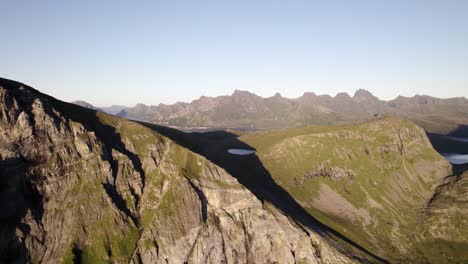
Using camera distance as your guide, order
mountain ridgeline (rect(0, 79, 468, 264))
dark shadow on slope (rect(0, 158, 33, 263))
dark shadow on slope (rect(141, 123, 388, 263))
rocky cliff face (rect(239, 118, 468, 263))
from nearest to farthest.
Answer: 1. dark shadow on slope (rect(0, 158, 33, 263))
2. mountain ridgeline (rect(0, 79, 468, 264))
3. dark shadow on slope (rect(141, 123, 388, 263))
4. rocky cliff face (rect(239, 118, 468, 263))

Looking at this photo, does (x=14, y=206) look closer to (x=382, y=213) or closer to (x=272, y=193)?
(x=272, y=193)

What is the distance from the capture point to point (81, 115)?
125625 mm

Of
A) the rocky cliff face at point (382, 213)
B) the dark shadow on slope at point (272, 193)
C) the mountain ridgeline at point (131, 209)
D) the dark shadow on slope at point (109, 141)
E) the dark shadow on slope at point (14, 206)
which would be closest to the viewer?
the dark shadow on slope at point (14, 206)

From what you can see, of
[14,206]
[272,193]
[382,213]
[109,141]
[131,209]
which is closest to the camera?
[14,206]

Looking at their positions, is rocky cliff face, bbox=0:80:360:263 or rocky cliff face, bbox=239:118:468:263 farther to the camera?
rocky cliff face, bbox=239:118:468:263

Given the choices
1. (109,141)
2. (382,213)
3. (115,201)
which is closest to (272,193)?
(382,213)

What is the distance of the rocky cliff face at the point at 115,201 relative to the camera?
92.4 meters

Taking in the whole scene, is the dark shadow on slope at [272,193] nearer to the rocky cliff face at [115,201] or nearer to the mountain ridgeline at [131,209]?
the mountain ridgeline at [131,209]

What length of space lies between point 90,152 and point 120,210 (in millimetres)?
22656

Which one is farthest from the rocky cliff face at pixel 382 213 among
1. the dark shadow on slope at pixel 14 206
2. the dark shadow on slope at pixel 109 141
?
the dark shadow on slope at pixel 14 206

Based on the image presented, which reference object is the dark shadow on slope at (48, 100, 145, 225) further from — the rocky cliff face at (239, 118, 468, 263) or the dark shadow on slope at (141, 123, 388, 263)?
the rocky cliff face at (239, 118, 468, 263)

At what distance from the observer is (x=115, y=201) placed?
10644 centimetres

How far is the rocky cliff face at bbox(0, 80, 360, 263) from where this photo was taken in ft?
303

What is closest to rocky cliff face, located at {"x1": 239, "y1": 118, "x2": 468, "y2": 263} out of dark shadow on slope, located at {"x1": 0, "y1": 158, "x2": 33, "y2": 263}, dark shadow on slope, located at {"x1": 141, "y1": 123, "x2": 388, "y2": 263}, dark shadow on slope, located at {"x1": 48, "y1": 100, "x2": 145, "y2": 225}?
A: dark shadow on slope, located at {"x1": 141, "y1": 123, "x2": 388, "y2": 263}
